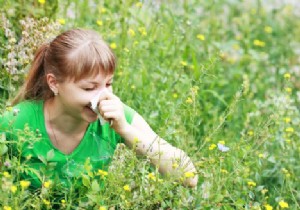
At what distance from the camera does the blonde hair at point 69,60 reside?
2.78 m

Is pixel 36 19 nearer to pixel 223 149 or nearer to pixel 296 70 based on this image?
pixel 223 149

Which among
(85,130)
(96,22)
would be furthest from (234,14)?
(85,130)

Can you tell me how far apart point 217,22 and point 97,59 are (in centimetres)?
225

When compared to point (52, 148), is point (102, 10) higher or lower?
higher

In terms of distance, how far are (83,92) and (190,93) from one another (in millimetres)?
411

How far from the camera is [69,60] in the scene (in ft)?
9.21

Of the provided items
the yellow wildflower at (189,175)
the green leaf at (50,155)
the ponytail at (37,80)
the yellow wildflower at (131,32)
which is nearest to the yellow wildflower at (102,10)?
the yellow wildflower at (131,32)

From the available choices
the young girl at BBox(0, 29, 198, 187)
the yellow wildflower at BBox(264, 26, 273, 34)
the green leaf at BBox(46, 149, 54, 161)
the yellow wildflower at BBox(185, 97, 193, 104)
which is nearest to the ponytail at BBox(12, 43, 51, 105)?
the young girl at BBox(0, 29, 198, 187)

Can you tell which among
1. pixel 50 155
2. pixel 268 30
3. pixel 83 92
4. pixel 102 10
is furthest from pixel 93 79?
pixel 268 30

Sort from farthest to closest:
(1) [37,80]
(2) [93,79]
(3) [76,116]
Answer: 1. (1) [37,80]
2. (3) [76,116]
3. (2) [93,79]

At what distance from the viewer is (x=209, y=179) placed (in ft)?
9.23

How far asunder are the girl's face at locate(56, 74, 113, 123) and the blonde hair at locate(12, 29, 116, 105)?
2 centimetres

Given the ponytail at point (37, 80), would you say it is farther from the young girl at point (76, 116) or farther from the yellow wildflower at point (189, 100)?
the yellow wildflower at point (189, 100)

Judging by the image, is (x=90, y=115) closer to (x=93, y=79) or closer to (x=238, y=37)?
(x=93, y=79)
